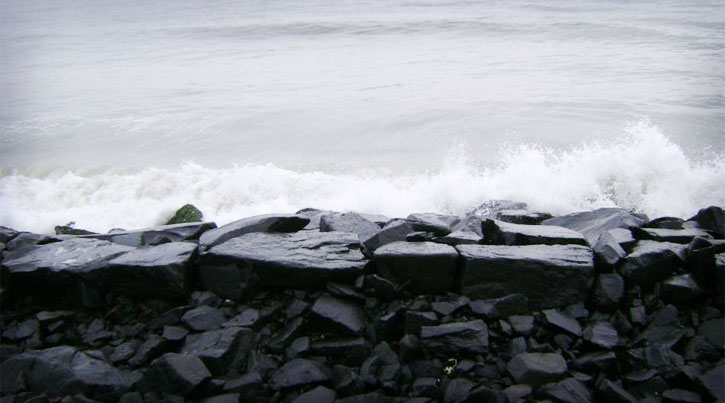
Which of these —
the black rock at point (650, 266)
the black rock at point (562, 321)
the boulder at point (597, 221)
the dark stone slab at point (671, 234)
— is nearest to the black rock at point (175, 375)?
the black rock at point (562, 321)

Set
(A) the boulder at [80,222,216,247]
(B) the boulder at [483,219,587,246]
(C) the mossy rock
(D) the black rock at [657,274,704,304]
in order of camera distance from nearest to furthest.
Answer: (D) the black rock at [657,274,704,304] → (B) the boulder at [483,219,587,246] → (A) the boulder at [80,222,216,247] → (C) the mossy rock

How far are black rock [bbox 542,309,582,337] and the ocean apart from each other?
9.80 feet

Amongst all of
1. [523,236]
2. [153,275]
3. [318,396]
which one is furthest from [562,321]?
[153,275]

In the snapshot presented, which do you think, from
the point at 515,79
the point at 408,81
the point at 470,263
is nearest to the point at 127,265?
the point at 470,263

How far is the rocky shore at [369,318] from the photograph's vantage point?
2418 millimetres

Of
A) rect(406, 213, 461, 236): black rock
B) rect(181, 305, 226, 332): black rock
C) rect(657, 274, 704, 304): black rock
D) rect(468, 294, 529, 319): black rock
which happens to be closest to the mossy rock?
rect(406, 213, 461, 236): black rock

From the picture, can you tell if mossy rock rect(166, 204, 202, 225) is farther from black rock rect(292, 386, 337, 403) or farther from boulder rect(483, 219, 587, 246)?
black rock rect(292, 386, 337, 403)

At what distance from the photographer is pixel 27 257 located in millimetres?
3379

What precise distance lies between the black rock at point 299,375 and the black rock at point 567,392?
1.05 metres

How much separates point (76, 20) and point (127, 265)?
3654cm

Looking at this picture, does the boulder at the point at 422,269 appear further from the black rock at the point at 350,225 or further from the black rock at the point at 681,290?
the black rock at the point at 681,290

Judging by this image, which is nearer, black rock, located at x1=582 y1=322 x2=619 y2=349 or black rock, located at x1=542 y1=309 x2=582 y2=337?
black rock, located at x1=582 y1=322 x2=619 y2=349

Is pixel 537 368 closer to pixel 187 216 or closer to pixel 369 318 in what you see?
pixel 369 318

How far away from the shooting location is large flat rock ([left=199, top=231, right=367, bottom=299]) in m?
3.04
